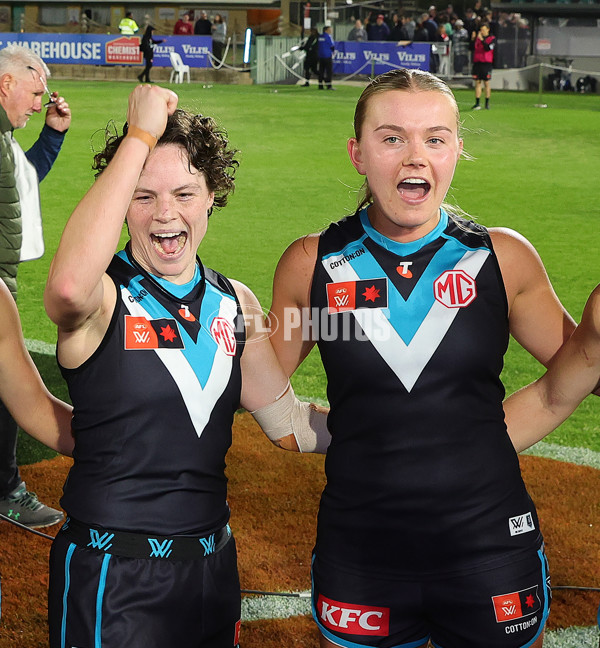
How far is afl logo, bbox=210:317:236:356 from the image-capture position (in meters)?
2.37

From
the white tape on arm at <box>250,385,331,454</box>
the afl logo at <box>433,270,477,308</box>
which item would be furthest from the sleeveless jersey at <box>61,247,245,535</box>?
the afl logo at <box>433,270,477,308</box>

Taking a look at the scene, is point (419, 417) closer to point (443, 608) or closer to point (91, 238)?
point (443, 608)

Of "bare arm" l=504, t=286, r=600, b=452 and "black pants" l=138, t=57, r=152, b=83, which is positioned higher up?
"black pants" l=138, t=57, r=152, b=83

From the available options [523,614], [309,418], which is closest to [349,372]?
[309,418]

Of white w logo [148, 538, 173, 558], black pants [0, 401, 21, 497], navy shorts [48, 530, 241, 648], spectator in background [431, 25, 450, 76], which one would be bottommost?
black pants [0, 401, 21, 497]

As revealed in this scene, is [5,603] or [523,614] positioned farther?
[5,603]

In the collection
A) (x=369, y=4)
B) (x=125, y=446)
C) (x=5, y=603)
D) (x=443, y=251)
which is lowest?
(x=5, y=603)

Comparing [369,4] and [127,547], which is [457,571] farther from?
[369,4]

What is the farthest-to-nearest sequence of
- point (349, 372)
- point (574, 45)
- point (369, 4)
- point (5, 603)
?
point (369, 4), point (574, 45), point (5, 603), point (349, 372)

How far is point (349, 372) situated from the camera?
238cm

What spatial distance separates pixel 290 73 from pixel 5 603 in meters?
26.4

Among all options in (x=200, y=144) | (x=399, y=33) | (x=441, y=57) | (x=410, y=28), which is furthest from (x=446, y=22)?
(x=200, y=144)

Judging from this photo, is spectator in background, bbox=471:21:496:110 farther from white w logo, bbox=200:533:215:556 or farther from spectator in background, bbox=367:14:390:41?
white w logo, bbox=200:533:215:556

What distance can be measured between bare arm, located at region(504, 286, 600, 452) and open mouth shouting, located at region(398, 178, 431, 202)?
47cm
